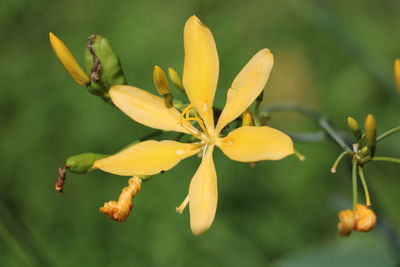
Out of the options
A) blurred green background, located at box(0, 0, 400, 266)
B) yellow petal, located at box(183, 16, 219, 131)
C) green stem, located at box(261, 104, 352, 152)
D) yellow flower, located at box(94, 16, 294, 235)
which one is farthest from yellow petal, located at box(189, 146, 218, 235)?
blurred green background, located at box(0, 0, 400, 266)

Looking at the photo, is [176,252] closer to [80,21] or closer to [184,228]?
[184,228]

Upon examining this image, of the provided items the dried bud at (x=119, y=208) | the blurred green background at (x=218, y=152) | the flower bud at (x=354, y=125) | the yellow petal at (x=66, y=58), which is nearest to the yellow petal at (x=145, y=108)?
the yellow petal at (x=66, y=58)

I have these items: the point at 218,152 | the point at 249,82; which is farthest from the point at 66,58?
the point at 218,152

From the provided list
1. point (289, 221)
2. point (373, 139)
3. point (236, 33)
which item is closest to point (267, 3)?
point (236, 33)

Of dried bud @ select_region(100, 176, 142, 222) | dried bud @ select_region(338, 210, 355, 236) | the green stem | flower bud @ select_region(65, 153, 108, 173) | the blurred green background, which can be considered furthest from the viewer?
the blurred green background

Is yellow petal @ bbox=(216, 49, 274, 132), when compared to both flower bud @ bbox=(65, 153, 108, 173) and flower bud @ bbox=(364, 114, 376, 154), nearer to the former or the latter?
flower bud @ bbox=(364, 114, 376, 154)

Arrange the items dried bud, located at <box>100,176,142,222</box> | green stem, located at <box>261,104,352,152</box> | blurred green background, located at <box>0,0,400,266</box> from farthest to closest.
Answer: blurred green background, located at <box>0,0,400,266</box> < green stem, located at <box>261,104,352,152</box> < dried bud, located at <box>100,176,142,222</box>
